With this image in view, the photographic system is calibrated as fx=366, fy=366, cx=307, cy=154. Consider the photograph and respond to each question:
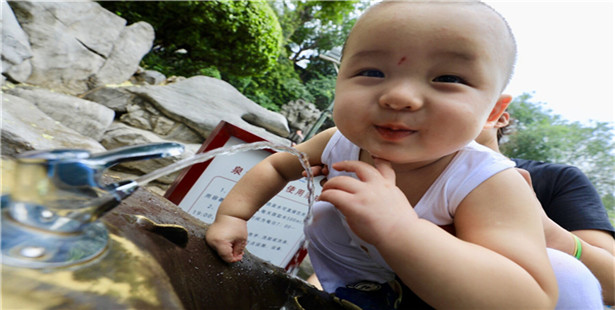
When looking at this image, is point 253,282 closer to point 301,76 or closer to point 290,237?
point 290,237

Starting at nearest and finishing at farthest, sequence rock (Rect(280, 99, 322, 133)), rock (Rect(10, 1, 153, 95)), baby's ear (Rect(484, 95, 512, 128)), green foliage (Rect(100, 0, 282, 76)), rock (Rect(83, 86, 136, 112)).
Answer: baby's ear (Rect(484, 95, 512, 128)) < rock (Rect(10, 1, 153, 95)) < rock (Rect(83, 86, 136, 112)) < green foliage (Rect(100, 0, 282, 76)) < rock (Rect(280, 99, 322, 133))

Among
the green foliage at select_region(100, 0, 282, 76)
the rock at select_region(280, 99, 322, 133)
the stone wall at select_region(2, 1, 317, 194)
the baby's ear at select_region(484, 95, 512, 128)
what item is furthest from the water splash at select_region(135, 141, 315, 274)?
the rock at select_region(280, 99, 322, 133)

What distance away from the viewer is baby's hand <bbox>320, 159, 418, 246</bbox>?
90 cm

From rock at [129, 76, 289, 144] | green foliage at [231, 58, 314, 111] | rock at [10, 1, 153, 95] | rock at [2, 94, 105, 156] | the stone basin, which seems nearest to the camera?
the stone basin

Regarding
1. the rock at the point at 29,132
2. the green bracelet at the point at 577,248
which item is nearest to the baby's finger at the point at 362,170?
the green bracelet at the point at 577,248

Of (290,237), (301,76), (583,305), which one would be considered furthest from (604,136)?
(301,76)

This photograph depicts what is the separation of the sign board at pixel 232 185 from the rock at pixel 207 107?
2.09m

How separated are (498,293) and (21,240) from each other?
94cm

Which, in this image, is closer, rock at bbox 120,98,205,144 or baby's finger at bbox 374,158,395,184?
baby's finger at bbox 374,158,395,184

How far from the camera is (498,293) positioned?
0.85 metres

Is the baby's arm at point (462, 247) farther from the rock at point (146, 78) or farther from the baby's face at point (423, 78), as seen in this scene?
the rock at point (146, 78)

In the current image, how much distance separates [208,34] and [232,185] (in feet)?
21.7

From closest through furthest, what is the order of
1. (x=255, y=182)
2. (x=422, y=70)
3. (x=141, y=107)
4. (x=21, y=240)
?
(x=21, y=240)
(x=422, y=70)
(x=255, y=182)
(x=141, y=107)

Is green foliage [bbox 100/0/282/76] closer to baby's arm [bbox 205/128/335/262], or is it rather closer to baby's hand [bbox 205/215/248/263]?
baby's arm [bbox 205/128/335/262]
